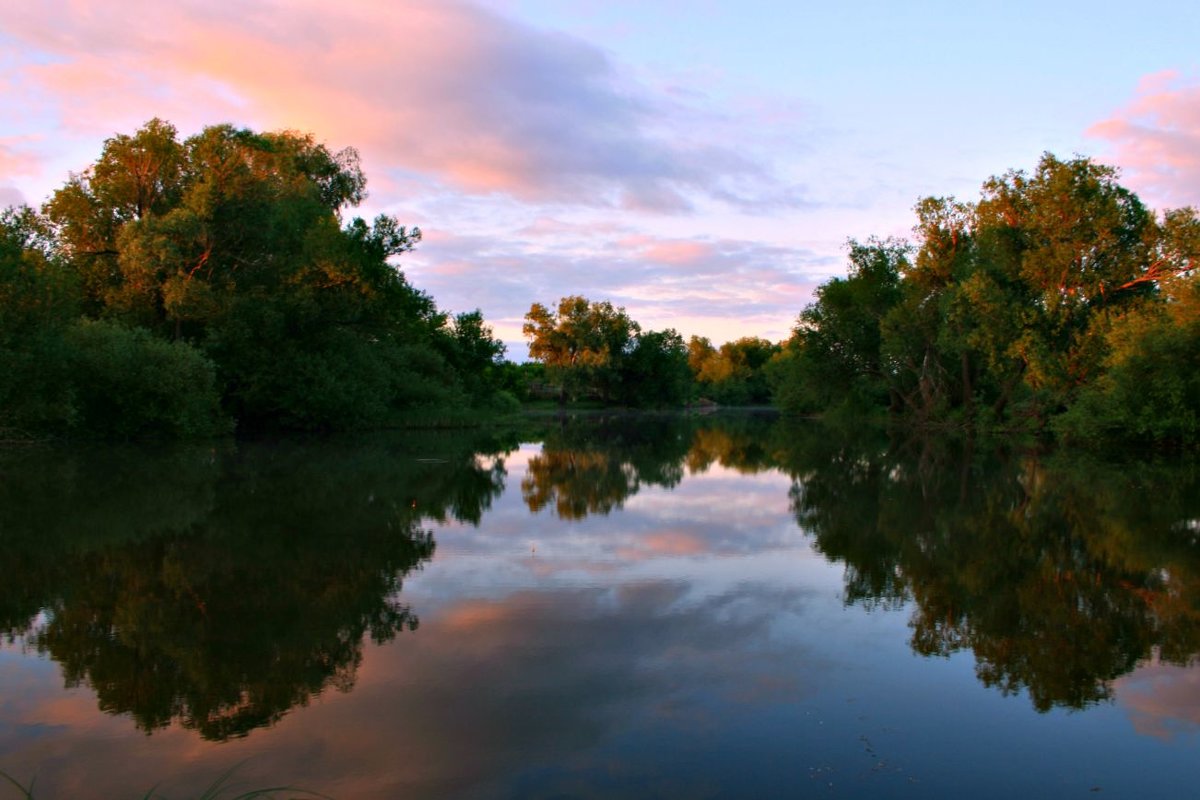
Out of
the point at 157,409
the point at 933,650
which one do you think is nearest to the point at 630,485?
the point at 933,650

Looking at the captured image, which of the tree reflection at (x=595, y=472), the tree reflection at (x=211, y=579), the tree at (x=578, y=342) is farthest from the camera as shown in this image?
the tree at (x=578, y=342)

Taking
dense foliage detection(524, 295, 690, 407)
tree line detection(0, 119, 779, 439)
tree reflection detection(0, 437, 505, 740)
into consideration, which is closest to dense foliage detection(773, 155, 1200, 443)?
tree reflection detection(0, 437, 505, 740)

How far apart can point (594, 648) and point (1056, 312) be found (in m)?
36.1

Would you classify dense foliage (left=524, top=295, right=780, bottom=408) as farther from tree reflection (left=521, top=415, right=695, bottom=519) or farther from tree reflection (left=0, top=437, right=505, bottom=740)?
tree reflection (left=0, top=437, right=505, bottom=740)

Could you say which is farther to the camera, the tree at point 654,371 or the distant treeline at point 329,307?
the tree at point 654,371

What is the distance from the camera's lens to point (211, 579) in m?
9.37

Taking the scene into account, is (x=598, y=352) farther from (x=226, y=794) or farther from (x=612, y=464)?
(x=226, y=794)

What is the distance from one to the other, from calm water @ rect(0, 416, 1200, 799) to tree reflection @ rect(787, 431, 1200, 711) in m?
0.06

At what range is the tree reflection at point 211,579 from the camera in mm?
6254

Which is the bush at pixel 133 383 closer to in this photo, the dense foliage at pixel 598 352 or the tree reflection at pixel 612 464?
the tree reflection at pixel 612 464

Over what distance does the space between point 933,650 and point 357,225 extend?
3975 cm

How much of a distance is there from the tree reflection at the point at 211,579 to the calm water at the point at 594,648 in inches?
1.9

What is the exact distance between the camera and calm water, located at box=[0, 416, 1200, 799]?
4.96 meters

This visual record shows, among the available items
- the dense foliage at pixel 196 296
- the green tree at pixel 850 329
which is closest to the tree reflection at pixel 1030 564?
the dense foliage at pixel 196 296
